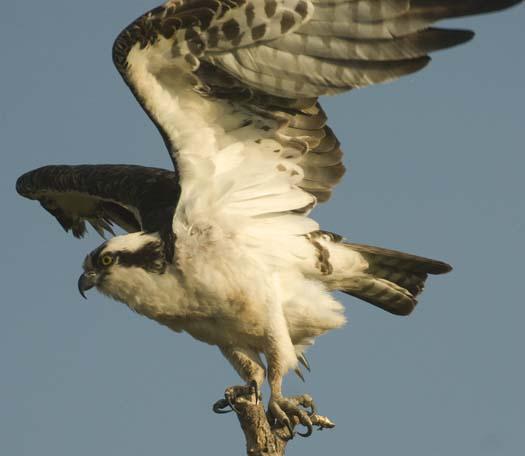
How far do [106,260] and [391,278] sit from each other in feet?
7.70

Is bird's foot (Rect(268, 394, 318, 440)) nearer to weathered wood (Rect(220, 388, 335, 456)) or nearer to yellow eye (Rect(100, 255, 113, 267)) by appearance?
weathered wood (Rect(220, 388, 335, 456))

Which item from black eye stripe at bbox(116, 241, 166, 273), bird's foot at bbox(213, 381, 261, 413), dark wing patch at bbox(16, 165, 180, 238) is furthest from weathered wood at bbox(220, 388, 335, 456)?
dark wing patch at bbox(16, 165, 180, 238)

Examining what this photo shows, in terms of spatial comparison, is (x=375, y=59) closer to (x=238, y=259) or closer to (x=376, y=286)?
(x=238, y=259)

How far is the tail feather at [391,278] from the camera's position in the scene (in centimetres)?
A: 929

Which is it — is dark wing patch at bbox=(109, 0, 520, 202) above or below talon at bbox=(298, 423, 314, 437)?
above

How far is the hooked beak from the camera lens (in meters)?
8.62

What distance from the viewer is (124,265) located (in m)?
8.48

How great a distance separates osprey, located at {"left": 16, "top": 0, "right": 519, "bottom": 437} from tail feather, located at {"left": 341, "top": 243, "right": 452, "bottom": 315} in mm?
16

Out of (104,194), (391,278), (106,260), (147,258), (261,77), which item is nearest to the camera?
(261,77)

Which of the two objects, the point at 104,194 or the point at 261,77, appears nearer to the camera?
the point at 261,77

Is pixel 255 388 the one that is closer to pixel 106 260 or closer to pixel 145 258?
pixel 145 258

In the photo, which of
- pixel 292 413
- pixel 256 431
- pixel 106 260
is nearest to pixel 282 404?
pixel 292 413

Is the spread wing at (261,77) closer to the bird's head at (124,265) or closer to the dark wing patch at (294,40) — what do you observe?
the dark wing patch at (294,40)

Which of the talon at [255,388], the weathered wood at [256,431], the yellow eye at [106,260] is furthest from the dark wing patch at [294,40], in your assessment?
the weathered wood at [256,431]
